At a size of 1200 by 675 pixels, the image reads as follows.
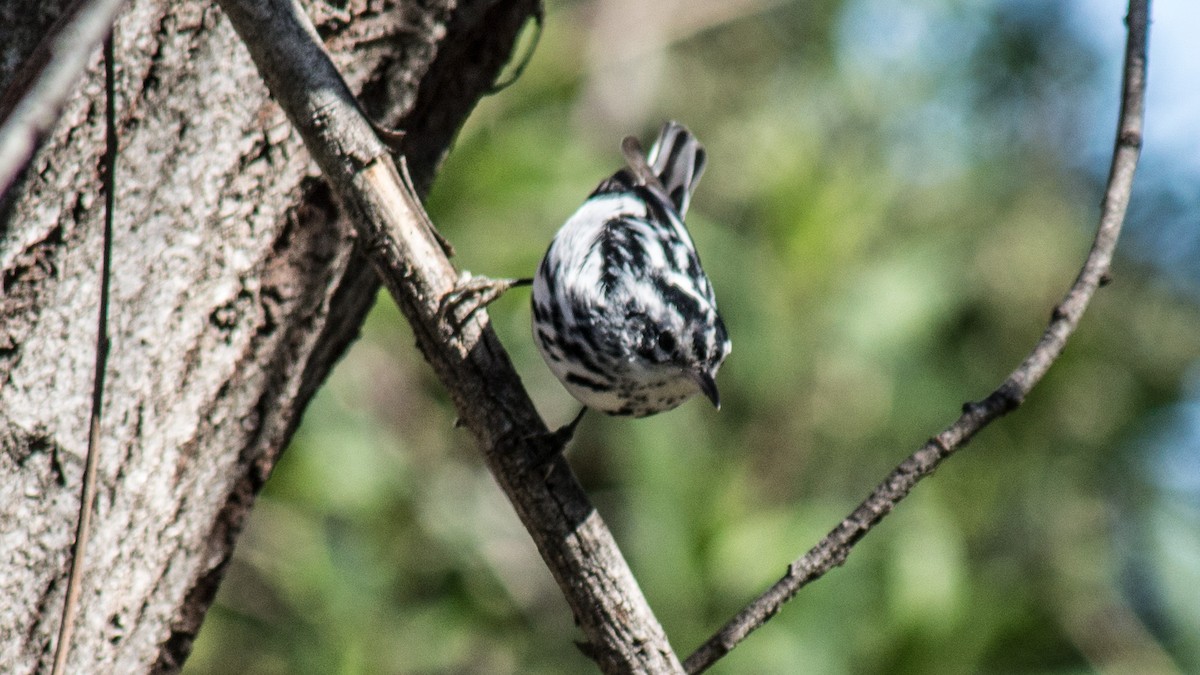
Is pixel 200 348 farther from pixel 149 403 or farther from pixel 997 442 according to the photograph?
pixel 997 442

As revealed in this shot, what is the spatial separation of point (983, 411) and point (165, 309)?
1354mm

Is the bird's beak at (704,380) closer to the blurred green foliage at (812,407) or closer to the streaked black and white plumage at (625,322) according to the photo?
the streaked black and white plumage at (625,322)

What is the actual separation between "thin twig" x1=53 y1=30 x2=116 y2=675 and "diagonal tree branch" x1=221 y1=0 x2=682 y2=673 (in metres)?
0.25

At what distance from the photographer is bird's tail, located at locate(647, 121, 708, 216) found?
13.0 feet

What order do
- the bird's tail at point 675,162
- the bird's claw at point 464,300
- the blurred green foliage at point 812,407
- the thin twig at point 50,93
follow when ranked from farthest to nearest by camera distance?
1. the bird's tail at point 675,162
2. the blurred green foliage at point 812,407
3. the bird's claw at point 464,300
4. the thin twig at point 50,93

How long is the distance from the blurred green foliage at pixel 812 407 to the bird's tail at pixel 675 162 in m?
0.38

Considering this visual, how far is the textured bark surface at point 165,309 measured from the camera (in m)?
1.91

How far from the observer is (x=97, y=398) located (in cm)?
183

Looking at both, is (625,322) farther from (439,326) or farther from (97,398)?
(97,398)

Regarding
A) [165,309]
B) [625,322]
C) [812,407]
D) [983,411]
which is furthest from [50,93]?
[812,407]

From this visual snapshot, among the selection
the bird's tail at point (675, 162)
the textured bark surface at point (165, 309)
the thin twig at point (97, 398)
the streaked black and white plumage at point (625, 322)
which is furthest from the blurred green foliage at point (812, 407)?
the thin twig at point (97, 398)

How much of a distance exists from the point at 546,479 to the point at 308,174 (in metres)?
→ 0.73

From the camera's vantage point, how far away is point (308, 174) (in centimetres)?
220

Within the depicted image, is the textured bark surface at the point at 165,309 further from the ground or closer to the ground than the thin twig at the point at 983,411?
further from the ground
